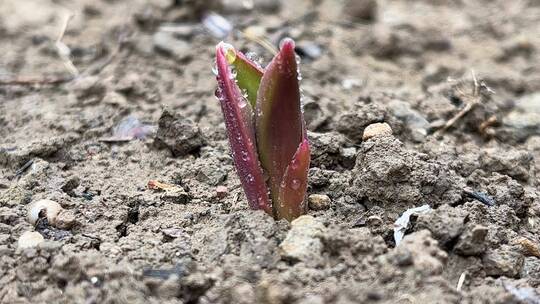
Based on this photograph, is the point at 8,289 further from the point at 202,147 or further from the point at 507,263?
the point at 507,263

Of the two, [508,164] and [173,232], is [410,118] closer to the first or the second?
[508,164]

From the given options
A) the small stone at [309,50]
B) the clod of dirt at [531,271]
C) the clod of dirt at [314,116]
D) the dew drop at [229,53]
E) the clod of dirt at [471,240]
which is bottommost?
the small stone at [309,50]

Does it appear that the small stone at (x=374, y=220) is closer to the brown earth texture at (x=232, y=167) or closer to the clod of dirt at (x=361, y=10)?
the brown earth texture at (x=232, y=167)

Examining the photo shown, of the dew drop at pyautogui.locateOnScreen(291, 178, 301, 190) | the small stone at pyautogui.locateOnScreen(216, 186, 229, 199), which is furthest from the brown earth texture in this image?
the dew drop at pyautogui.locateOnScreen(291, 178, 301, 190)

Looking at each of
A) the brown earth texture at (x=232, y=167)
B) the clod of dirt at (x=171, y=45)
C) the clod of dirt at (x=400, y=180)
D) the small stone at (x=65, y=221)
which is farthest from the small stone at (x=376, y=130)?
the clod of dirt at (x=171, y=45)

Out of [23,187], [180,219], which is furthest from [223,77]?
[23,187]

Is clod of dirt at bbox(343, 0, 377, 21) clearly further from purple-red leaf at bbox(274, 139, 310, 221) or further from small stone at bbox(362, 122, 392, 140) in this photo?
purple-red leaf at bbox(274, 139, 310, 221)
